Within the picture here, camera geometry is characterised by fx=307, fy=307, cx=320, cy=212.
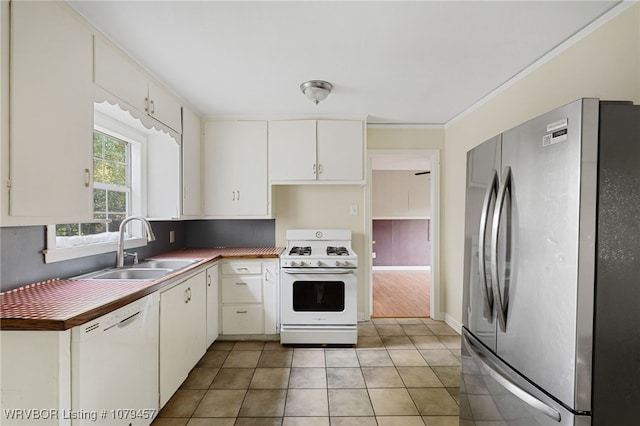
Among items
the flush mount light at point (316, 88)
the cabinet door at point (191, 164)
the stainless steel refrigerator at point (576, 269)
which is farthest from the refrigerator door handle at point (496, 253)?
the cabinet door at point (191, 164)

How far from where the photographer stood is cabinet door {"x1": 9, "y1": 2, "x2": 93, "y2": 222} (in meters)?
1.21

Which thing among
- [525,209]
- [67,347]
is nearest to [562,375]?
[525,209]

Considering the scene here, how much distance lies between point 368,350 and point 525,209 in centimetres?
211

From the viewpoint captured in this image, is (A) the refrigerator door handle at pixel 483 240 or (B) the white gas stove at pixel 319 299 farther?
(B) the white gas stove at pixel 319 299

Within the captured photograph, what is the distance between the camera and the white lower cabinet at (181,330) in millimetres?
1915

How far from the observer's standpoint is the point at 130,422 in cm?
155

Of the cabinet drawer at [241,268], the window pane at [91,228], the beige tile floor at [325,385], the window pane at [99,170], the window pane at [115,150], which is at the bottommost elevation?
the beige tile floor at [325,385]

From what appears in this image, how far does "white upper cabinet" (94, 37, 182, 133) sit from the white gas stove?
159 cm

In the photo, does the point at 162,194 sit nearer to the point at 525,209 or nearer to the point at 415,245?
the point at 525,209

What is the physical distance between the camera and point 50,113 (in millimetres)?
1344

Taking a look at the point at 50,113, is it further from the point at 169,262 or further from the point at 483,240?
the point at 483,240

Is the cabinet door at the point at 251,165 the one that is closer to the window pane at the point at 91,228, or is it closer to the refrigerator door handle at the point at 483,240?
the window pane at the point at 91,228

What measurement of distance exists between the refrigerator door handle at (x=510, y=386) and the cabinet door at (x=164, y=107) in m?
2.53

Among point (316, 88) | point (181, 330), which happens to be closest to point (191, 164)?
point (316, 88)
